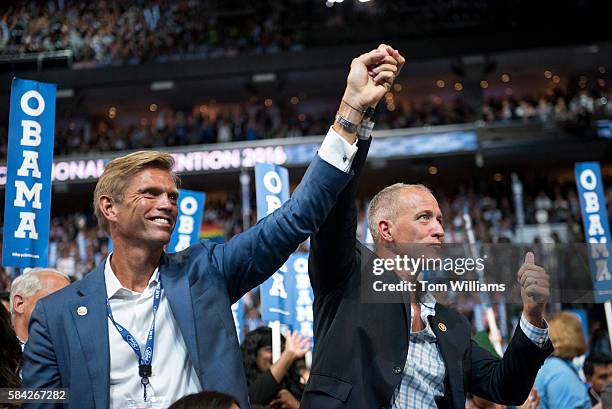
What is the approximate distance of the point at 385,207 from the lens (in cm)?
281

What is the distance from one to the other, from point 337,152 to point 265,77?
A: 2071cm

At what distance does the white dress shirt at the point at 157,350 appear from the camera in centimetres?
229

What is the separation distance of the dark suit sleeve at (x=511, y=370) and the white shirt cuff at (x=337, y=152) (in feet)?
2.98

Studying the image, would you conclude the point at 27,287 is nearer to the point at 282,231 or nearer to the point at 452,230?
the point at 282,231

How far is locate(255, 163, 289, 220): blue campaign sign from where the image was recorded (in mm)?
5215

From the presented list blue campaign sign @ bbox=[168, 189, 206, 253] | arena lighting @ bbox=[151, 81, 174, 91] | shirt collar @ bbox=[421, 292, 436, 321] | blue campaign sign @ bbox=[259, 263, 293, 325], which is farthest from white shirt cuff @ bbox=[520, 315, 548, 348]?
arena lighting @ bbox=[151, 81, 174, 91]

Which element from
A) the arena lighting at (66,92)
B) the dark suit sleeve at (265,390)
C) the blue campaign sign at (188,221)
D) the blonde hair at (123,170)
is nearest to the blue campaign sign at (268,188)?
the blue campaign sign at (188,221)

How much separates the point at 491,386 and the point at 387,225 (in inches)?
27.4

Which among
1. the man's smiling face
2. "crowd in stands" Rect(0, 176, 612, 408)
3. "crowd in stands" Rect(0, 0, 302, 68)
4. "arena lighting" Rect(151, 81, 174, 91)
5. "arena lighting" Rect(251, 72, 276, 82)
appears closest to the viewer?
the man's smiling face

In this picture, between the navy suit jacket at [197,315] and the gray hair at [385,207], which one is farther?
the gray hair at [385,207]

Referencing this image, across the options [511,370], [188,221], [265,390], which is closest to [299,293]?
[188,221]

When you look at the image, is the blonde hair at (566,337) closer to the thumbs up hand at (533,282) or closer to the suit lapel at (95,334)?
the thumbs up hand at (533,282)

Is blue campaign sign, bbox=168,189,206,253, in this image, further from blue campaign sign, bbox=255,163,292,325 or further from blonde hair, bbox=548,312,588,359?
blonde hair, bbox=548,312,588,359

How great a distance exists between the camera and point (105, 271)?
2.51 meters
